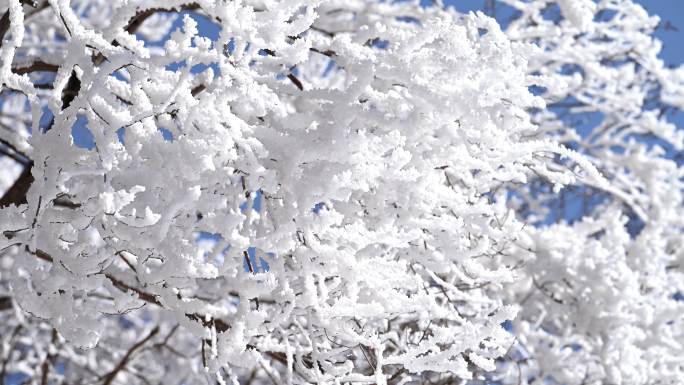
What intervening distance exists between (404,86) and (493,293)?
121 inches

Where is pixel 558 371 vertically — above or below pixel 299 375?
below

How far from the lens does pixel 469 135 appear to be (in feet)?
7.93

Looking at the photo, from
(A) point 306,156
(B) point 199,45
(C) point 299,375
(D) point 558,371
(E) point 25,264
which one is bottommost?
(D) point 558,371

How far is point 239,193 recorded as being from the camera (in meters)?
2.31

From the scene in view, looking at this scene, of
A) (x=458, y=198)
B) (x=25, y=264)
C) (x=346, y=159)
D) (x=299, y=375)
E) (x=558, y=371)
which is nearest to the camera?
(x=346, y=159)

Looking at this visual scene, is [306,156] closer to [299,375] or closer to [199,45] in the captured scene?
[199,45]

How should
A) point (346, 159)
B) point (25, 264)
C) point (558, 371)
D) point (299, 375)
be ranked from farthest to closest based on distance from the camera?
point (558, 371)
point (299, 375)
point (25, 264)
point (346, 159)

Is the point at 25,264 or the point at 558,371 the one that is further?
the point at 558,371

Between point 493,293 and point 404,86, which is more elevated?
point 404,86

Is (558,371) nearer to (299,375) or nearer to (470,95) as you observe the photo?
(299,375)

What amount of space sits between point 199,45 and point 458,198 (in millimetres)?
864

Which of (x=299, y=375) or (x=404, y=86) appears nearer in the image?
(x=404, y=86)

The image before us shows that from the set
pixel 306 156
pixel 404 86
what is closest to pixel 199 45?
pixel 306 156

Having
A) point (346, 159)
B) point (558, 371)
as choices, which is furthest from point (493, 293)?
point (346, 159)
